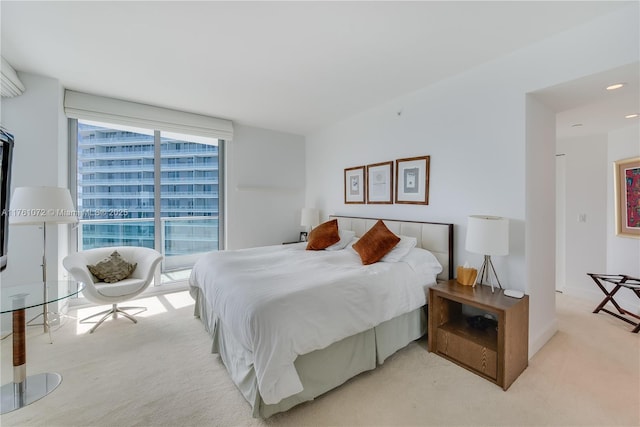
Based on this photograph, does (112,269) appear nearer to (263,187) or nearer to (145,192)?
(145,192)

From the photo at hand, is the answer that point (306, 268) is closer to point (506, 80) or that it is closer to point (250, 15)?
point (250, 15)

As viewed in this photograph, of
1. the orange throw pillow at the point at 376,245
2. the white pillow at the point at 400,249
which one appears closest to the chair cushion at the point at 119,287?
the orange throw pillow at the point at 376,245

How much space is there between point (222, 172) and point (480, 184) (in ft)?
12.4

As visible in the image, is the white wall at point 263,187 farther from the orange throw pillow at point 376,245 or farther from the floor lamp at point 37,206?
the orange throw pillow at point 376,245

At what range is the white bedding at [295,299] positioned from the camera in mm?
1537

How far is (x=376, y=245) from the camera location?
9.00 ft

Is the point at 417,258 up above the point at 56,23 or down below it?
below

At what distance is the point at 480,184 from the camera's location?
101 inches

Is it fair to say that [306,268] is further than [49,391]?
Yes

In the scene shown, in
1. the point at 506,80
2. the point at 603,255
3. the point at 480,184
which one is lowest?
the point at 603,255

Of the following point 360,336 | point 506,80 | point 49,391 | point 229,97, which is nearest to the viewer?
point 49,391

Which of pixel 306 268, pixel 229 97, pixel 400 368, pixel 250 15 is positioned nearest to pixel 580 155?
pixel 400 368

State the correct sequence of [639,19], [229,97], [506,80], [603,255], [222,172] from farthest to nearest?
[222,172] → [603,255] → [229,97] → [506,80] → [639,19]

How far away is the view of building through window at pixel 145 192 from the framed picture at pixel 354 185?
221 centimetres
